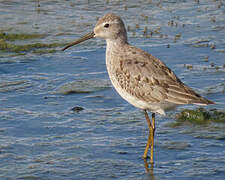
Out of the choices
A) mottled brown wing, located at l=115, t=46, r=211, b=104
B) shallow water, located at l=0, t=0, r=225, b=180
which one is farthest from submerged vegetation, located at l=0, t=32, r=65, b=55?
mottled brown wing, located at l=115, t=46, r=211, b=104

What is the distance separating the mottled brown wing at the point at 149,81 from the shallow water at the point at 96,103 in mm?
924

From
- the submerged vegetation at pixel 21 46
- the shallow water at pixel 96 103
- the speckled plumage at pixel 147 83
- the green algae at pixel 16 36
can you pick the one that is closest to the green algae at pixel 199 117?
the shallow water at pixel 96 103

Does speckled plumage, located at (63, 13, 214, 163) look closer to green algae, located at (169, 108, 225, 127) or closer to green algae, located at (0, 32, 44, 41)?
green algae, located at (169, 108, 225, 127)

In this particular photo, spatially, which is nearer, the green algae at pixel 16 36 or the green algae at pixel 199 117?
the green algae at pixel 199 117

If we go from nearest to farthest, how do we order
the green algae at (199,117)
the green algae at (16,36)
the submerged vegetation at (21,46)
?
the green algae at (199,117) → the submerged vegetation at (21,46) → the green algae at (16,36)

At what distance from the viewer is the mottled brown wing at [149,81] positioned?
7582 mm

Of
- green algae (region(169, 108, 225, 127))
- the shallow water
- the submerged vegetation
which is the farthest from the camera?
the submerged vegetation

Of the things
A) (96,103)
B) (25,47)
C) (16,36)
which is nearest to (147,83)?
(96,103)

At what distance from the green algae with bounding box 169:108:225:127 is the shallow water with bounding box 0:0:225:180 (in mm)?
161

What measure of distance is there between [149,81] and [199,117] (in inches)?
70.9

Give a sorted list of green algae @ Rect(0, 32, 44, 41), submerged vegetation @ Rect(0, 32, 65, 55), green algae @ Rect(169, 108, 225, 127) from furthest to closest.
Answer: green algae @ Rect(0, 32, 44, 41), submerged vegetation @ Rect(0, 32, 65, 55), green algae @ Rect(169, 108, 225, 127)

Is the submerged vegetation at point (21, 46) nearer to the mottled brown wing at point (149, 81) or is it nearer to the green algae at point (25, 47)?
the green algae at point (25, 47)

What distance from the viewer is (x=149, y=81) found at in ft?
25.4

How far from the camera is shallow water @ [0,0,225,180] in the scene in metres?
7.53
